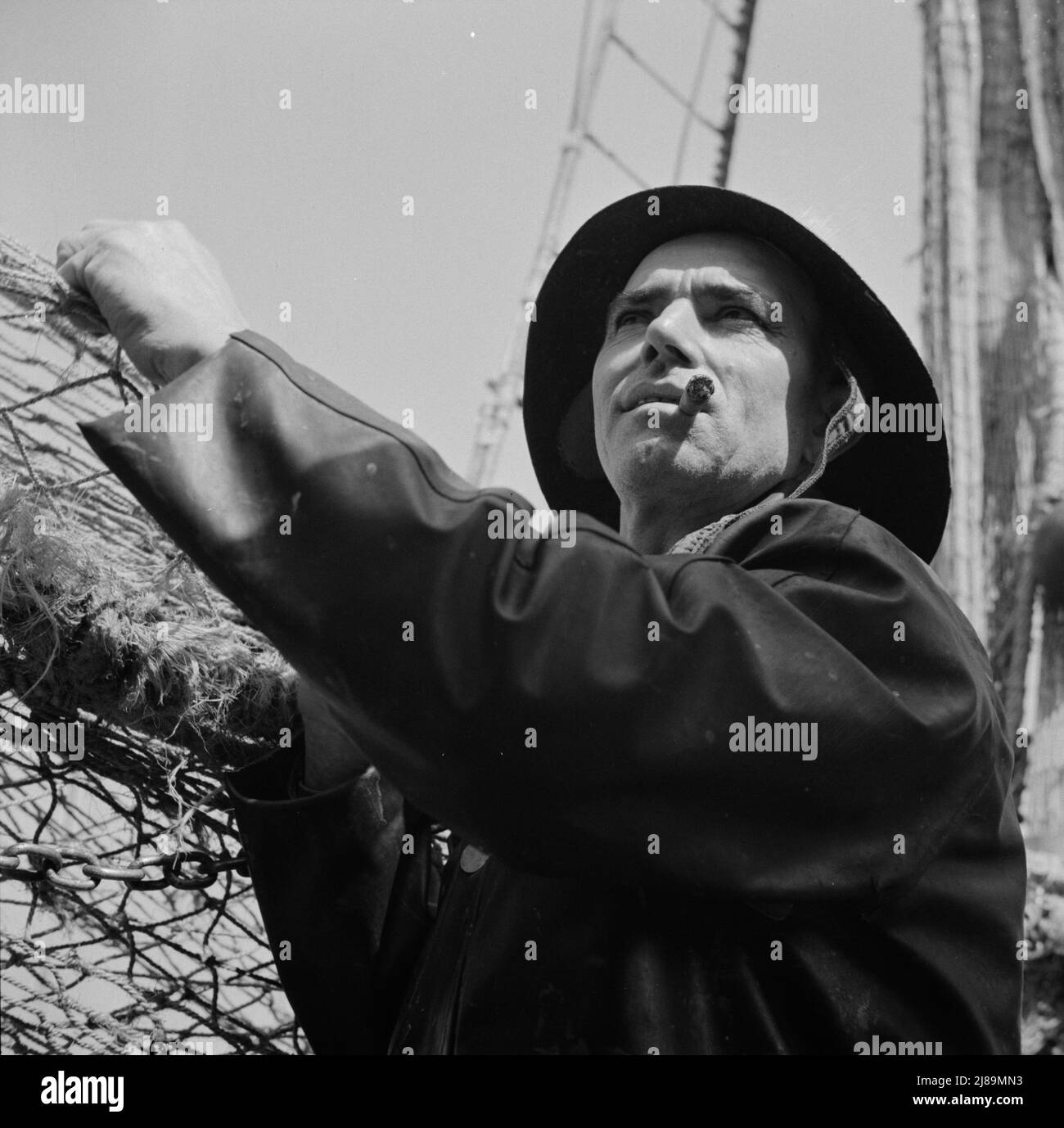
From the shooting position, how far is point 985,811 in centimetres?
176

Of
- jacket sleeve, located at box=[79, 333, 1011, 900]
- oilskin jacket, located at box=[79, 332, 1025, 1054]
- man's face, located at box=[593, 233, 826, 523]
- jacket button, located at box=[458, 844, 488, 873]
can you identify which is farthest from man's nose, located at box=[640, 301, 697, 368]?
jacket button, located at box=[458, 844, 488, 873]

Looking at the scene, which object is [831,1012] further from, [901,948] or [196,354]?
[196,354]

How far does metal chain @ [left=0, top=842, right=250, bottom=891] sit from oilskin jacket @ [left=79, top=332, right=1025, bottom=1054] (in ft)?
1.86

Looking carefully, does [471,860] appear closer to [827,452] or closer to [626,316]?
[827,452]

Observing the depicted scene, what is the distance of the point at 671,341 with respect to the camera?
214cm

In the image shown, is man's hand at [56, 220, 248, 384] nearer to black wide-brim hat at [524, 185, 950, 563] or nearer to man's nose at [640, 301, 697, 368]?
man's nose at [640, 301, 697, 368]

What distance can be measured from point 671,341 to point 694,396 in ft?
0.31

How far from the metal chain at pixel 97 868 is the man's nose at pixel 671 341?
89cm

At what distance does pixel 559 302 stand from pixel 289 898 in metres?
1.13

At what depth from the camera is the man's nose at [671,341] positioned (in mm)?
2143

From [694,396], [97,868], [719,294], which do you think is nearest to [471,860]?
[97,868]

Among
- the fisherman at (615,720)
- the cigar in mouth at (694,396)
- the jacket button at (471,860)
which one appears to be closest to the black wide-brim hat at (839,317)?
the cigar in mouth at (694,396)

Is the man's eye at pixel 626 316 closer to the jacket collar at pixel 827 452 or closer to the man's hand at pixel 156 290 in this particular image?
the jacket collar at pixel 827 452
